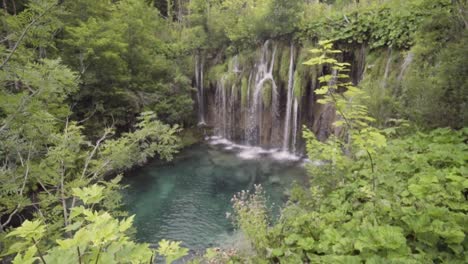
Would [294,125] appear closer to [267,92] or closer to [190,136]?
[267,92]

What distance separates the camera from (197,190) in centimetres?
1016

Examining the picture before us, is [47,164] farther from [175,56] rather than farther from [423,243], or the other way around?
[175,56]

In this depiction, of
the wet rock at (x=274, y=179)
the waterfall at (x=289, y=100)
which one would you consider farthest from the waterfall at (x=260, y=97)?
the wet rock at (x=274, y=179)

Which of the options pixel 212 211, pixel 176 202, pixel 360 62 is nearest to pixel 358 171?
pixel 212 211

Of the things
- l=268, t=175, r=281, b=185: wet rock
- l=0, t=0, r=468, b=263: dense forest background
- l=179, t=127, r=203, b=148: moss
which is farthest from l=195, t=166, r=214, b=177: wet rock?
l=0, t=0, r=468, b=263: dense forest background

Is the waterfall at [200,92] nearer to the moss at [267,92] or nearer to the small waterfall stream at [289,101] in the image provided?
the moss at [267,92]

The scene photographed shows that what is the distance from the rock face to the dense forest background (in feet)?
2.53

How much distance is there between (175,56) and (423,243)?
16459 millimetres

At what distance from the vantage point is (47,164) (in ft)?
15.9

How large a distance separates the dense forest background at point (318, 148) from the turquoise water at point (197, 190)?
1638mm

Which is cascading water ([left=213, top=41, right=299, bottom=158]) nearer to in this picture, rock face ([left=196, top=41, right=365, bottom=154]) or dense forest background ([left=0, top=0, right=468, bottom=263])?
rock face ([left=196, top=41, right=365, bottom=154])

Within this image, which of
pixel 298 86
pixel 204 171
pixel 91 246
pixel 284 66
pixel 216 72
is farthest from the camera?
pixel 216 72

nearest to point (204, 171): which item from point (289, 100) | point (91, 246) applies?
point (289, 100)

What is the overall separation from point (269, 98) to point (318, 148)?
979 centimetres
